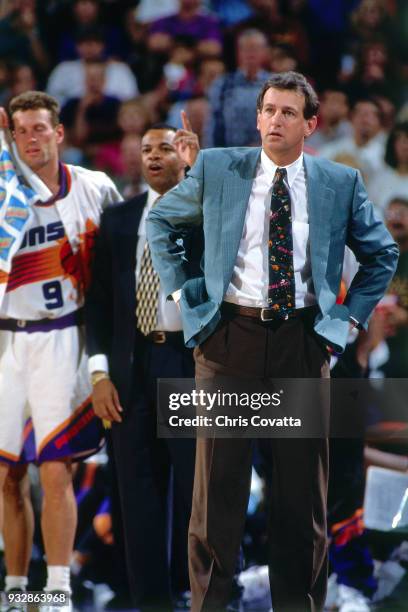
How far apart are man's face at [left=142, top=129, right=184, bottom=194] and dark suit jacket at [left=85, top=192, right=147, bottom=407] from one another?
0.09m

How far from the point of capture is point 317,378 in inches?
110

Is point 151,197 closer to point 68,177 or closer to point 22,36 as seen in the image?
point 68,177

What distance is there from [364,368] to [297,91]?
1317 mm

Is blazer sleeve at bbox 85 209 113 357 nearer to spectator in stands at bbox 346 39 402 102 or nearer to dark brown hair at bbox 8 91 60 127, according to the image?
dark brown hair at bbox 8 91 60 127

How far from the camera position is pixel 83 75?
4.57 m

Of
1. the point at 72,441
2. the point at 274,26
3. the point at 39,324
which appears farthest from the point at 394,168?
the point at 72,441

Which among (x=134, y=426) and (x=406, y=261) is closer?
(x=134, y=426)

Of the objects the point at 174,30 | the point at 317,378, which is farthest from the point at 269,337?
the point at 174,30

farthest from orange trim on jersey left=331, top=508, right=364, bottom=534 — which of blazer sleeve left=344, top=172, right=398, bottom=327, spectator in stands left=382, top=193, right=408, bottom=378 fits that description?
blazer sleeve left=344, top=172, right=398, bottom=327

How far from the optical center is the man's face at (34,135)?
130 inches

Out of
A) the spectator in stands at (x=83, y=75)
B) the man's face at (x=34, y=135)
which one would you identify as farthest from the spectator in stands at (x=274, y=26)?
the man's face at (x=34, y=135)

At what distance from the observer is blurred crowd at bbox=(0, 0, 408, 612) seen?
440 cm

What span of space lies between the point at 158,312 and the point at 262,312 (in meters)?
0.60

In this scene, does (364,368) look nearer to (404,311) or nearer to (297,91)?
(404,311)
